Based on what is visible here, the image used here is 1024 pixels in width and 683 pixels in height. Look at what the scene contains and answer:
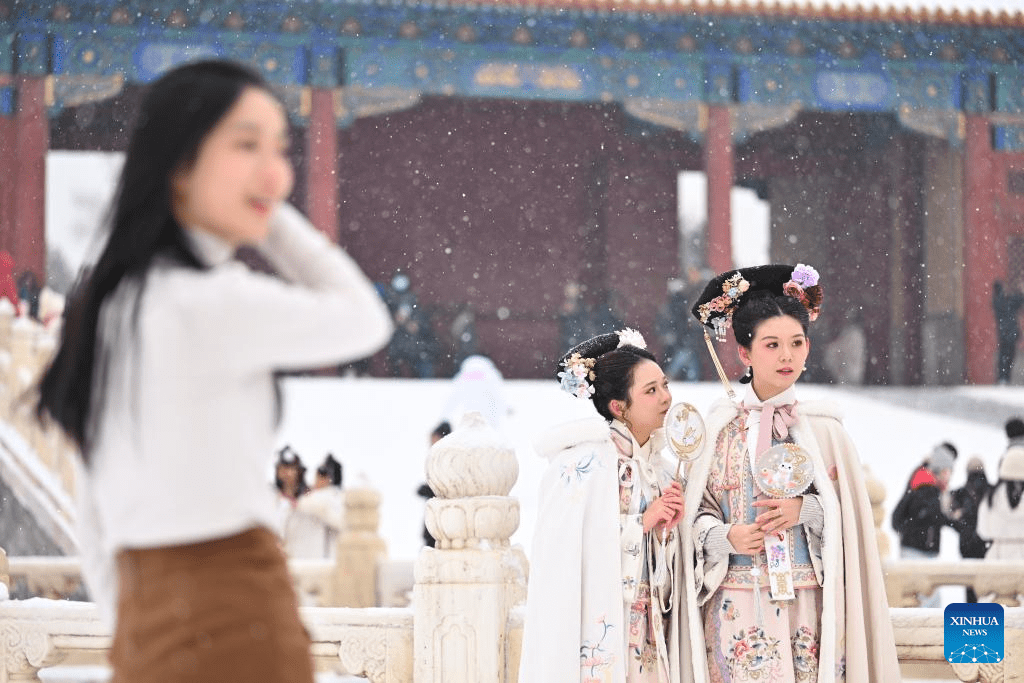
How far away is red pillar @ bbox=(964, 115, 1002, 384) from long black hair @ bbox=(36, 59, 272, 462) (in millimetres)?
13393

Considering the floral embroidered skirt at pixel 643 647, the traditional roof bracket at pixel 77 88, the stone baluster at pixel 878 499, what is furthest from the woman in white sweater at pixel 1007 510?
the traditional roof bracket at pixel 77 88

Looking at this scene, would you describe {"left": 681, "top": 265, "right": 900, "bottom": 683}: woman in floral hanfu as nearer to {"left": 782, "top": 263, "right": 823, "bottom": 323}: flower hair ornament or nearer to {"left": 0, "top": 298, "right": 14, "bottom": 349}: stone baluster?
{"left": 782, "top": 263, "right": 823, "bottom": 323}: flower hair ornament

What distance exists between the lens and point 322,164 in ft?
45.8

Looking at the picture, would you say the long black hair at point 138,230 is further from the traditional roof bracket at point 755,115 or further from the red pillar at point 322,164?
the traditional roof bracket at point 755,115

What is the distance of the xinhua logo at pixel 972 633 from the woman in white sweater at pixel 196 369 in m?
2.84

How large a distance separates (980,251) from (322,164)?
6.64 metres

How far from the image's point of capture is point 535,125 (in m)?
15.2

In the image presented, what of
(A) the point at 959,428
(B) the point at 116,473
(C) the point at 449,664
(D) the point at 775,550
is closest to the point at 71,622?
(C) the point at 449,664

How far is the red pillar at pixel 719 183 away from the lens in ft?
46.6

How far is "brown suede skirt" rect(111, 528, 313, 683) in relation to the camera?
1759 mm

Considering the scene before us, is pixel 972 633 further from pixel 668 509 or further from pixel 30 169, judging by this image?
pixel 30 169

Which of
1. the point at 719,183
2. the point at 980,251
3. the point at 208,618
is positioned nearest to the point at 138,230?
the point at 208,618

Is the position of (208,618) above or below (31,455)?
below

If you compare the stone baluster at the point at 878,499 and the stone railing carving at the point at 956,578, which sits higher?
the stone baluster at the point at 878,499
